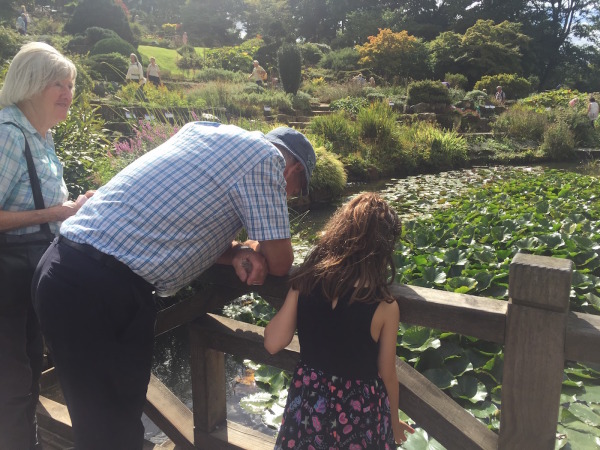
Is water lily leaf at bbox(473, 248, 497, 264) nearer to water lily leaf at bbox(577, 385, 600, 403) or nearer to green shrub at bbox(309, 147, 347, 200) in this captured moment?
water lily leaf at bbox(577, 385, 600, 403)

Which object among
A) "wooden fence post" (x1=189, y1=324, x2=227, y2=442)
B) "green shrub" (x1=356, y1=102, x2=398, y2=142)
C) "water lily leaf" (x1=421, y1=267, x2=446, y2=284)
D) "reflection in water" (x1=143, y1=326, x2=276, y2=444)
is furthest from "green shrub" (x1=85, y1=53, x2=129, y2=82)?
"wooden fence post" (x1=189, y1=324, x2=227, y2=442)

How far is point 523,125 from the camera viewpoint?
14.7m

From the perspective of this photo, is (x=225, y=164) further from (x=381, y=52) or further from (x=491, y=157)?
(x=381, y=52)

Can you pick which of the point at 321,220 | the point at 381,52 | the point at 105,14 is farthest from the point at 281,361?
the point at 105,14

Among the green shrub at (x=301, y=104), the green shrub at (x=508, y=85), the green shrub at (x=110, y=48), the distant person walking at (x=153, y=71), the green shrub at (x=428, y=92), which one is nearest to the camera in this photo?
the distant person walking at (x=153, y=71)

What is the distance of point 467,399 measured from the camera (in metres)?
2.26

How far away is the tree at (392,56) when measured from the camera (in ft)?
83.9

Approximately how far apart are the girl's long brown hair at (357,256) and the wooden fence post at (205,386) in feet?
2.11

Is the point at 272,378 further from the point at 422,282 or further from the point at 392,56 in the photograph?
the point at 392,56

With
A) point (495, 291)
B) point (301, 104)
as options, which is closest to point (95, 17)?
point (301, 104)

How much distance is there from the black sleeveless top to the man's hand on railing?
15 cm

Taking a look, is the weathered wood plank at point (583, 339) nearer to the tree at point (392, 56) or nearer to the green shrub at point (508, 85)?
the green shrub at point (508, 85)

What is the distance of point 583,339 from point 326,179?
660 cm

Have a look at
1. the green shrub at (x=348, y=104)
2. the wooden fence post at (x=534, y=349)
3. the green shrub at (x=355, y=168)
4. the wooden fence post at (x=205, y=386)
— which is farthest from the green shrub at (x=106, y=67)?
the wooden fence post at (x=534, y=349)
